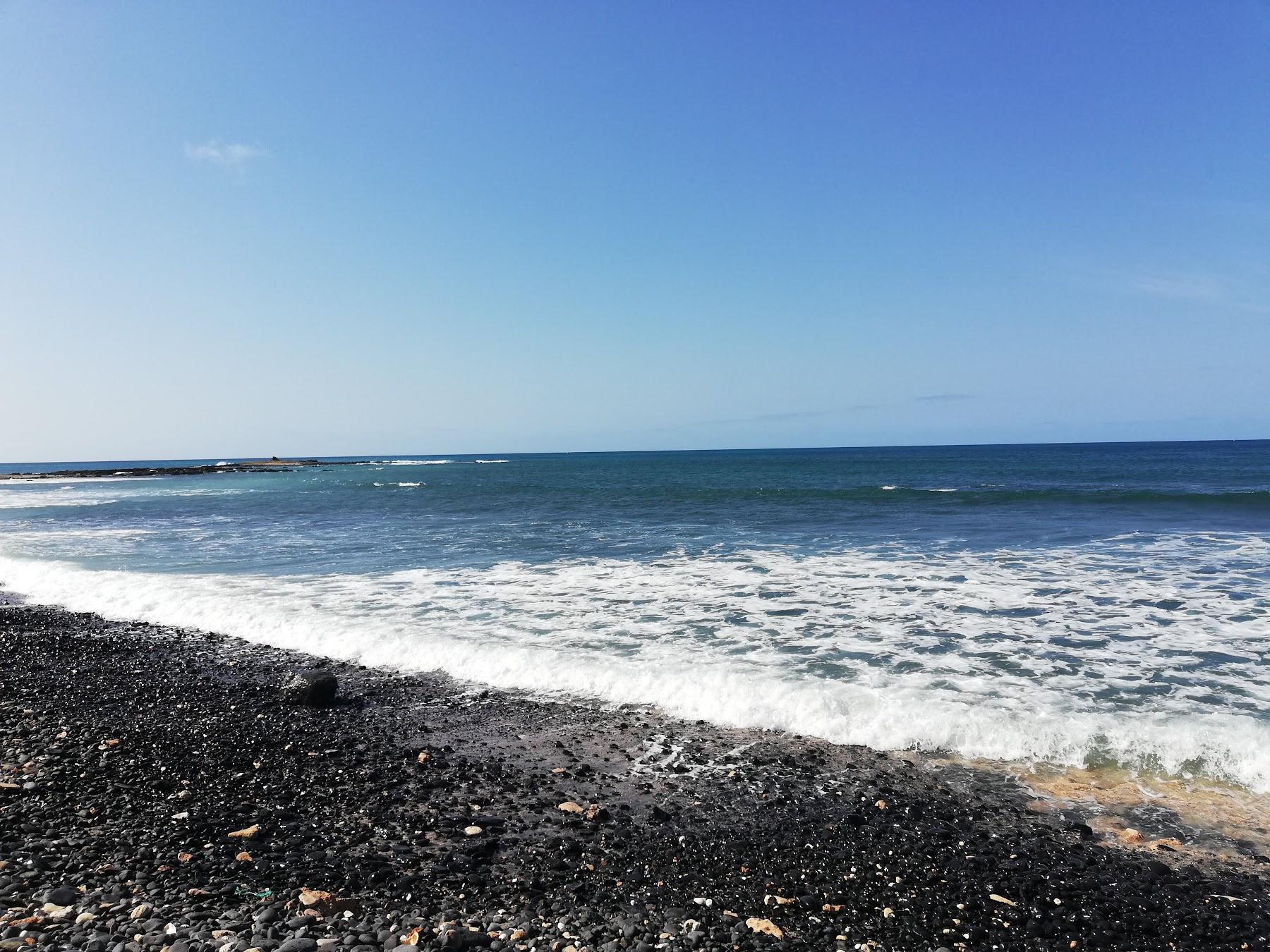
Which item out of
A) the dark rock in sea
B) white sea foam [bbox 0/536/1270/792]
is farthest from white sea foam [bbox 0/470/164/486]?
the dark rock in sea

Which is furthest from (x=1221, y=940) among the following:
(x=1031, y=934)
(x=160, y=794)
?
(x=160, y=794)

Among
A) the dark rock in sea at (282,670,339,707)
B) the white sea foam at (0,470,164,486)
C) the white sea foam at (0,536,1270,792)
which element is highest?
the white sea foam at (0,470,164,486)

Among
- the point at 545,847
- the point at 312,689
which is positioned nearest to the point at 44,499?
the point at 312,689

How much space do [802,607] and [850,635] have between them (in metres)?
1.85

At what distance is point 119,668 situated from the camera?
9.09 meters

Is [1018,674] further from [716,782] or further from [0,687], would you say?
[0,687]

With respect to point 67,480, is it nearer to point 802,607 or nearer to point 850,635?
point 802,607

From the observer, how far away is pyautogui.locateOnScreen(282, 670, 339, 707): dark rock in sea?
7.64 metres

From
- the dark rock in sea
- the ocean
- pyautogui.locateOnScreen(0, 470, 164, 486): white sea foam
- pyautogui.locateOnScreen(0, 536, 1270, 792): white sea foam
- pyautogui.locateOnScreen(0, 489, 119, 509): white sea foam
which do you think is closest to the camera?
pyautogui.locateOnScreen(0, 536, 1270, 792): white sea foam

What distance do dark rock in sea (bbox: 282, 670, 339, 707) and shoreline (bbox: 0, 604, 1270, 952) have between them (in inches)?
14.6

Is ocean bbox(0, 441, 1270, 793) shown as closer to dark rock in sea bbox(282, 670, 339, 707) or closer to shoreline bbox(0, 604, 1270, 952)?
shoreline bbox(0, 604, 1270, 952)

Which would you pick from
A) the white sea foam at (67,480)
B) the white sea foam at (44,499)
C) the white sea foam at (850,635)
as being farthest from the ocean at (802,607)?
the white sea foam at (67,480)

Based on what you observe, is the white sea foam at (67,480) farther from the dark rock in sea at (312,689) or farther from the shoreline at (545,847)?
the shoreline at (545,847)

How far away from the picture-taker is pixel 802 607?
12195 mm
